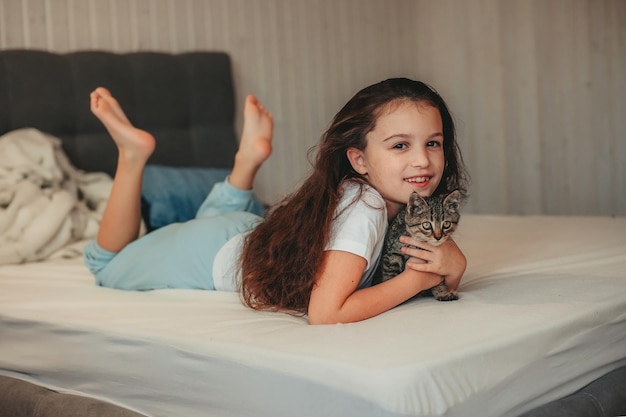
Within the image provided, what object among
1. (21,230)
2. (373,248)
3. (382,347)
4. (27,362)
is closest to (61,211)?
(21,230)

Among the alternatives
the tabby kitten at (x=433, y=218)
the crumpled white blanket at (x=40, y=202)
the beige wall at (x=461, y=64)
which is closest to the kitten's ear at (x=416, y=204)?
the tabby kitten at (x=433, y=218)

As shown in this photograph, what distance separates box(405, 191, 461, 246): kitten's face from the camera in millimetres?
1594

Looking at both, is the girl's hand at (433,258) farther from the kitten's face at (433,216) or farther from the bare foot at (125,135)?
the bare foot at (125,135)

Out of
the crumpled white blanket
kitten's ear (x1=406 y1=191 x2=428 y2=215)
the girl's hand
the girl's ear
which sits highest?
the girl's ear

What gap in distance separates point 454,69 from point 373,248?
316 centimetres

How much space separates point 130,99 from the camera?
338 cm

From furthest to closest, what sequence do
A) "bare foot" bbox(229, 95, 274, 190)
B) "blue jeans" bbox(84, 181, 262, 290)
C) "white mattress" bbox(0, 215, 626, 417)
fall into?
1. "bare foot" bbox(229, 95, 274, 190)
2. "blue jeans" bbox(84, 181, 262, 290)
3. "white mattress" bbox(0, 215, 626, 417)

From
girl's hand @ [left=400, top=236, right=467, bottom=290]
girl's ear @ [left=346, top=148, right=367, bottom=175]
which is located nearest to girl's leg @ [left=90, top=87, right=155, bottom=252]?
girl's ear @ [left=346, top=148, right=367, bottom=175]

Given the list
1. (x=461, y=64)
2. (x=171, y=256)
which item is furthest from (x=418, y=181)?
Result: (x=461, y=64)

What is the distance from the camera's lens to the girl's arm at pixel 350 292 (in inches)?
62.2

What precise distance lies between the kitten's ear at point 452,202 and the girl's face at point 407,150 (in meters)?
0.09

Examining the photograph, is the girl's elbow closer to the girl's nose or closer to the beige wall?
the girl's nose

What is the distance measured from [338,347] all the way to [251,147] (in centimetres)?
128

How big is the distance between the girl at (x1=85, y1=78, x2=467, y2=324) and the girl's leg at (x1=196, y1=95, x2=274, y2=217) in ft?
1.37
